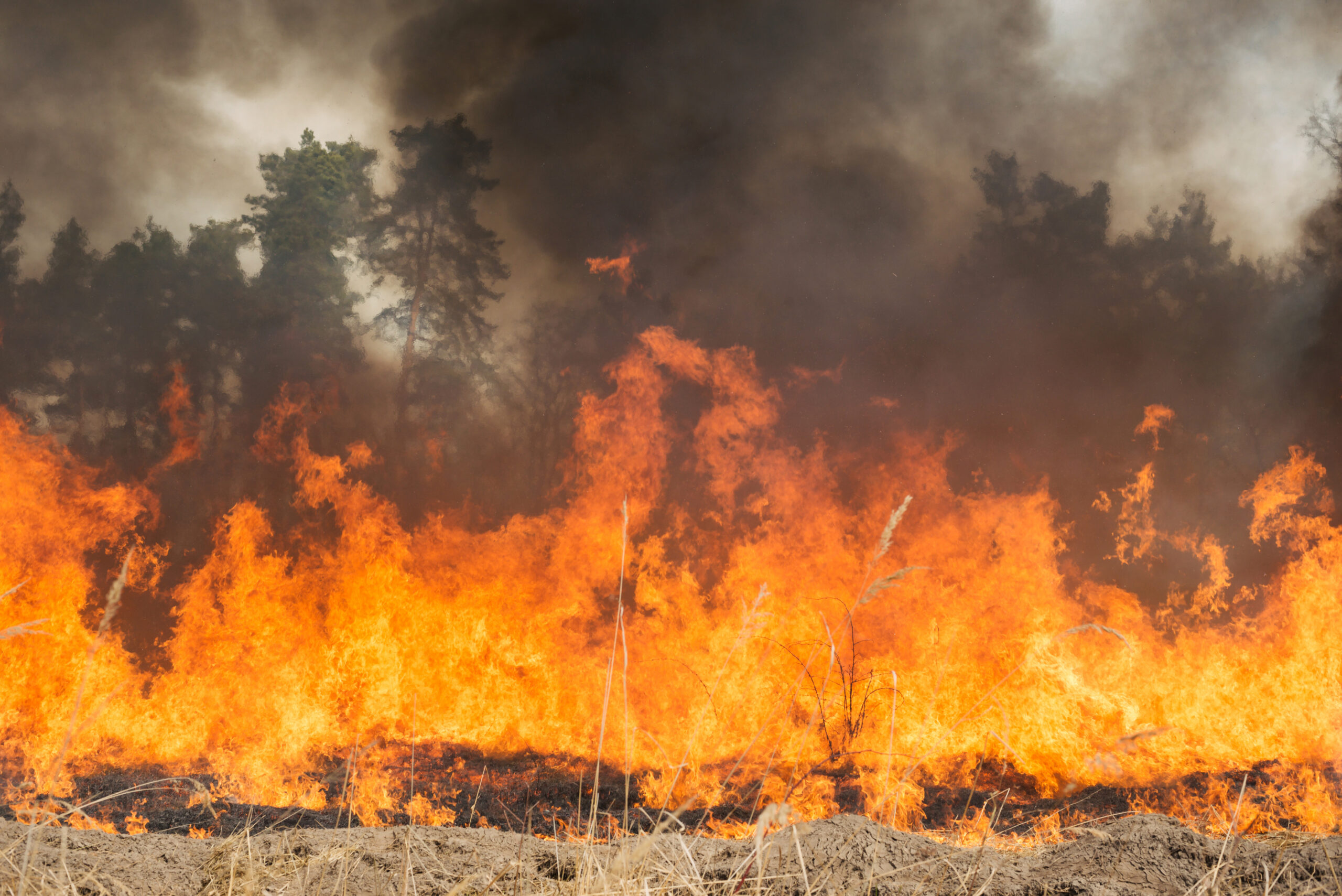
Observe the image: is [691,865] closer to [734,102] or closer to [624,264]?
[624,264]

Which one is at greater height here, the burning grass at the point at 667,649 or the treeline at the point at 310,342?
the treeline at the point at 310,342

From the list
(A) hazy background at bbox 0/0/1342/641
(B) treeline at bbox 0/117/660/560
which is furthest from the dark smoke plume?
(B) treeline at bbox 0/117/660/560

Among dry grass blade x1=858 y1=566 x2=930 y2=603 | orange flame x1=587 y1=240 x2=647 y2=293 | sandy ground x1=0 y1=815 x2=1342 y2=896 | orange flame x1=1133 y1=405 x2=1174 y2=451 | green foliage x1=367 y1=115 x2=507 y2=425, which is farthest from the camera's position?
green foliage x1=367 y1=115 x2=507 y2=425

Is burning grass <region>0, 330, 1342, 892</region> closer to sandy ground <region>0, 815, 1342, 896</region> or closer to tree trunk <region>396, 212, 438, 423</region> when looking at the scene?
tree trunk <region>396, 212, 438, 423</region>

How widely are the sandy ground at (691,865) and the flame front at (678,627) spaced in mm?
3112

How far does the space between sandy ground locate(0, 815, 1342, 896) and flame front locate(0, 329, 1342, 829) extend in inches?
123

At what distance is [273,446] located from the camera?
319 inches

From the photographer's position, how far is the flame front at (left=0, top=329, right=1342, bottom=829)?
20.5 feet

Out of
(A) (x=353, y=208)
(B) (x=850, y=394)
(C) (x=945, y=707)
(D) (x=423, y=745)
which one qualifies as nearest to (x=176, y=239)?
(A) (x=353, y=208)

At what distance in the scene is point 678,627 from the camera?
7.06m

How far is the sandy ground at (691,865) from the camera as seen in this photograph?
6.72 ft

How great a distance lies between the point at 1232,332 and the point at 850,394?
15.4 ft

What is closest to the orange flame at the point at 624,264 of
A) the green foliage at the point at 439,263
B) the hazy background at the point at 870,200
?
the hazy background at the point at 870,200

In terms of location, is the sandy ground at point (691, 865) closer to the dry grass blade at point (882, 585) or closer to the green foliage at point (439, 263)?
the dry grass blade at point (882, 585)
